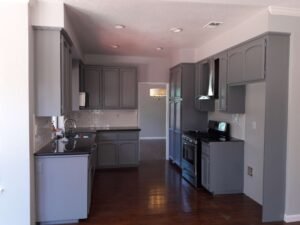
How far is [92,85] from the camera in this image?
20.0 feet

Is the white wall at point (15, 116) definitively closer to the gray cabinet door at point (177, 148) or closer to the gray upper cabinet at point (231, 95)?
the gray upper cabinet at point (231, 95)

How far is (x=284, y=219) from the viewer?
3.32 metres

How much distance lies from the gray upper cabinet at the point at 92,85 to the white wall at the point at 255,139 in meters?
3.39

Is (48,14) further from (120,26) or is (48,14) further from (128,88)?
(128,88)

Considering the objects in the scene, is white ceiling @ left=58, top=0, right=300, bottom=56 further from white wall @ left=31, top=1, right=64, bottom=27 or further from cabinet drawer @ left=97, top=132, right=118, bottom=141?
cabinet drawer @ left=97, top=132, right=118, bottom=141

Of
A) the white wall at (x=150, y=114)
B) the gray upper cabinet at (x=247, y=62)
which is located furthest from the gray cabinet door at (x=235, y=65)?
the white wall at (x=150, y=114)

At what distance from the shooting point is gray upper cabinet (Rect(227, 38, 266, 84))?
3277 millimetres

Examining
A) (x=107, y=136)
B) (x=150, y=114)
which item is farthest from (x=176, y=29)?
(x=150, y=114)

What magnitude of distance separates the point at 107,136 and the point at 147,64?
223 cm

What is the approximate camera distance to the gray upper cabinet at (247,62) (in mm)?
3277

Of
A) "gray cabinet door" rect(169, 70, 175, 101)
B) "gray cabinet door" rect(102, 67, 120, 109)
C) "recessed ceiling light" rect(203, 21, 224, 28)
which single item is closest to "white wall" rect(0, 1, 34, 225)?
"recessed ceiling light" rect(203, 21, 224, 28)

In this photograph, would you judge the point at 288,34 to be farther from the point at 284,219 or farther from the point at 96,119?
the point at 96,119

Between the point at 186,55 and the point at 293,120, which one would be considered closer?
the point at 293,120

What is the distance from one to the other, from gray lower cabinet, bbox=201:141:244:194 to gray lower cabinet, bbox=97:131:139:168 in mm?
2081
